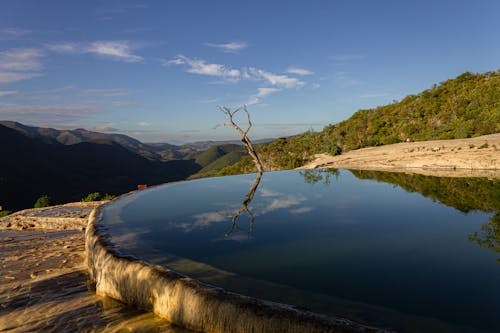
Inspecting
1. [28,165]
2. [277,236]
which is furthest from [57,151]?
[277,236]

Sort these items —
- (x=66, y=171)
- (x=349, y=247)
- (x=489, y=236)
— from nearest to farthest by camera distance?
(x=349, y=247) < (x=489, y=236) < (x=66, y=171)

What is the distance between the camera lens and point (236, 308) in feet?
8.13

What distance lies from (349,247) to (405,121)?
2395 cm

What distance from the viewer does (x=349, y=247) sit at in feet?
12.8

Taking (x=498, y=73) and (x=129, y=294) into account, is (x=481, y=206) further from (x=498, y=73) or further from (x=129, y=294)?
(x=498, y=73)

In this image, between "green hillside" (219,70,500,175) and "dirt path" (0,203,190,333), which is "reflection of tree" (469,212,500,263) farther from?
"green hillside" (219,70,500,175)

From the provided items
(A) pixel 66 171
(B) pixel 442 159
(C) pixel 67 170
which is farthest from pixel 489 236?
(C) pixel 67 170

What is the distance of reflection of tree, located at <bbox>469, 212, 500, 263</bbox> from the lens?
3756 millimetres

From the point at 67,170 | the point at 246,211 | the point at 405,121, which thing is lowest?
the point at 67,170

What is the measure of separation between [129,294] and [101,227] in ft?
7.54

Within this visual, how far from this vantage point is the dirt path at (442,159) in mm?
9219

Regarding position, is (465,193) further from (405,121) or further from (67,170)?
(67,170)

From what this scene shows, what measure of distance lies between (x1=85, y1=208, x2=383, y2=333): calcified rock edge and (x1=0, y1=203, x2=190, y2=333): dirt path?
0.42 feet

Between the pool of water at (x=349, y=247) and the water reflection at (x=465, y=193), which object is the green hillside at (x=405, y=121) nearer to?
the water reflection at (x=465, y=193)
